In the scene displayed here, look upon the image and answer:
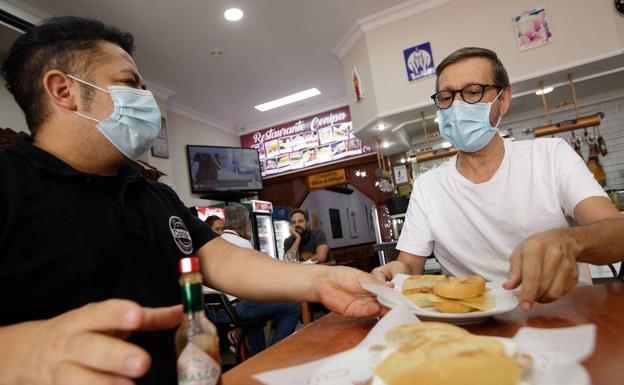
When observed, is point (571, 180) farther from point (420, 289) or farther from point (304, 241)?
point (304, 241)

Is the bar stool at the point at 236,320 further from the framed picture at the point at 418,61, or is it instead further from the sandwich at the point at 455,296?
the framed picture at the point at 418,61

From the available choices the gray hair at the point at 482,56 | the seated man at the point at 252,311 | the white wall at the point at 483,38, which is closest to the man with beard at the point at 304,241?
the seated man at the point at 252,311

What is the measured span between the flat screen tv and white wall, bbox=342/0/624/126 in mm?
3101

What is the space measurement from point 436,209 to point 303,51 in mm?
4370

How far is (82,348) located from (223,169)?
22.4 feet

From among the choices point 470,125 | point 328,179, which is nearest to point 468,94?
point 470,125

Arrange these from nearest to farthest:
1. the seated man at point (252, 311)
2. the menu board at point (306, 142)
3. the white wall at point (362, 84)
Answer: the seated man at point (252, 311), the white wall at point (362, 84), the menu board at point (306, 142)

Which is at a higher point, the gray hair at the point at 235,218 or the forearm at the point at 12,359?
the gray hair at the point at 235,218

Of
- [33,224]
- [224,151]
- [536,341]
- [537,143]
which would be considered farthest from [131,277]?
[224,151]

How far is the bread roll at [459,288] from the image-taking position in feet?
2.89

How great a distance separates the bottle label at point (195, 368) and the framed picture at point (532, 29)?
4755 millimetres

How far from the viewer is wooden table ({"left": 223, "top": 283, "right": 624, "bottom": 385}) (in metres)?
0.58

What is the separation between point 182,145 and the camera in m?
6.77

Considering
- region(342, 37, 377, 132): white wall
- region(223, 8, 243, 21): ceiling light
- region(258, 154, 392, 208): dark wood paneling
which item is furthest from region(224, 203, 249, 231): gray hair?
region(258, 154, 392, 208): dark wood paneling
